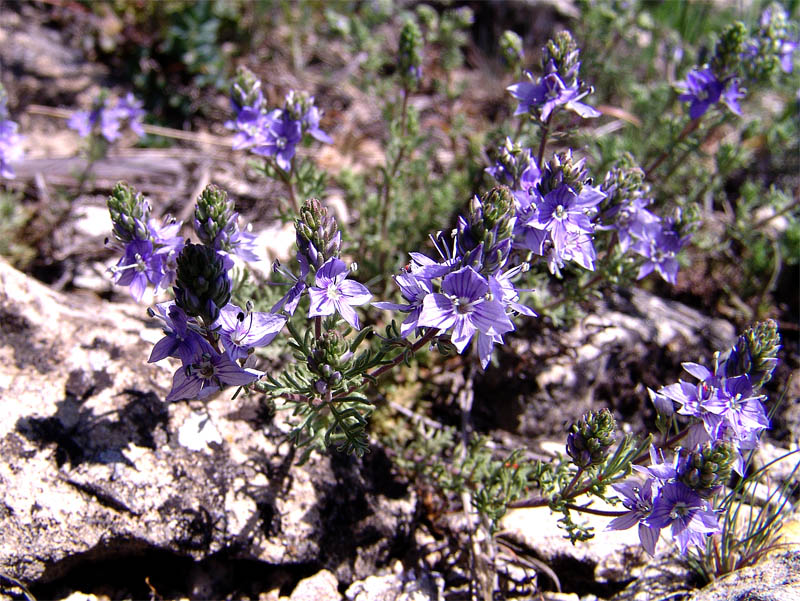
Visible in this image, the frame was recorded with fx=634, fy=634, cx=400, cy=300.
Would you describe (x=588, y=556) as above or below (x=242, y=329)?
below

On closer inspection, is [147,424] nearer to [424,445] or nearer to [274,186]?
[424,445]

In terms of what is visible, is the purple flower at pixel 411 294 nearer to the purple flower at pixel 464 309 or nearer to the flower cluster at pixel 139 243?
the purple flower at pixel 464 309

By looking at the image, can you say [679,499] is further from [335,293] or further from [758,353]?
[335,293]

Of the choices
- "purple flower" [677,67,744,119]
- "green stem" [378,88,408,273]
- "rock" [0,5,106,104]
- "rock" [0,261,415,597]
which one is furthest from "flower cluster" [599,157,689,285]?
"rock" [0,5,106,104]

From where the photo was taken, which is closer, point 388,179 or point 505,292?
point 505,292

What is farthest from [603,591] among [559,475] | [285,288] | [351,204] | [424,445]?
[351,204]

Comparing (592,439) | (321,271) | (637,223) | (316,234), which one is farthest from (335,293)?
(637,223)

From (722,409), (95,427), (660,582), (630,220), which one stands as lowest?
(660,582)
